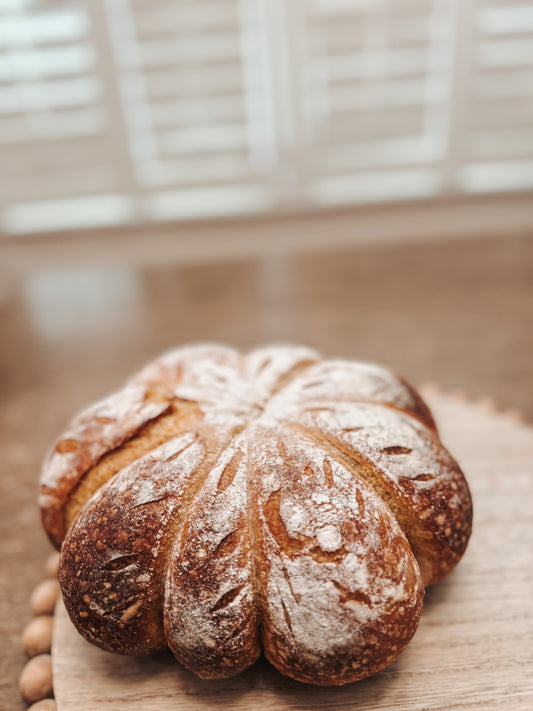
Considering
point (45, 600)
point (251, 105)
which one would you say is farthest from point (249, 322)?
point (45, 600)

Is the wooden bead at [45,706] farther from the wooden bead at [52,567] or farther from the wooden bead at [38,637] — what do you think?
the wooden bead at [52,567]

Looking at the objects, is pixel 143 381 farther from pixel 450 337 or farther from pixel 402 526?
pixel 450 337

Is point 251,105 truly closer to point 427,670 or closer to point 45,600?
point 45,600

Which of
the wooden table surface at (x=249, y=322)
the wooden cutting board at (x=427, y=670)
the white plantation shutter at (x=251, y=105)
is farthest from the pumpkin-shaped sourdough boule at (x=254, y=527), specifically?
the white plantation shutter at (x=251, y=105)

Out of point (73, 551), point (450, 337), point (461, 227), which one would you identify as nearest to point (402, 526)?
point (73, 551)

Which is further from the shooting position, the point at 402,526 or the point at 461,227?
the point at 461,227

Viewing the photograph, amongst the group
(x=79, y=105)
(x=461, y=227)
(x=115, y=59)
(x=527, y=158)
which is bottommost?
(x=461, y=227)

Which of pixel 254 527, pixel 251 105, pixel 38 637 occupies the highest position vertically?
pixel 251 105
